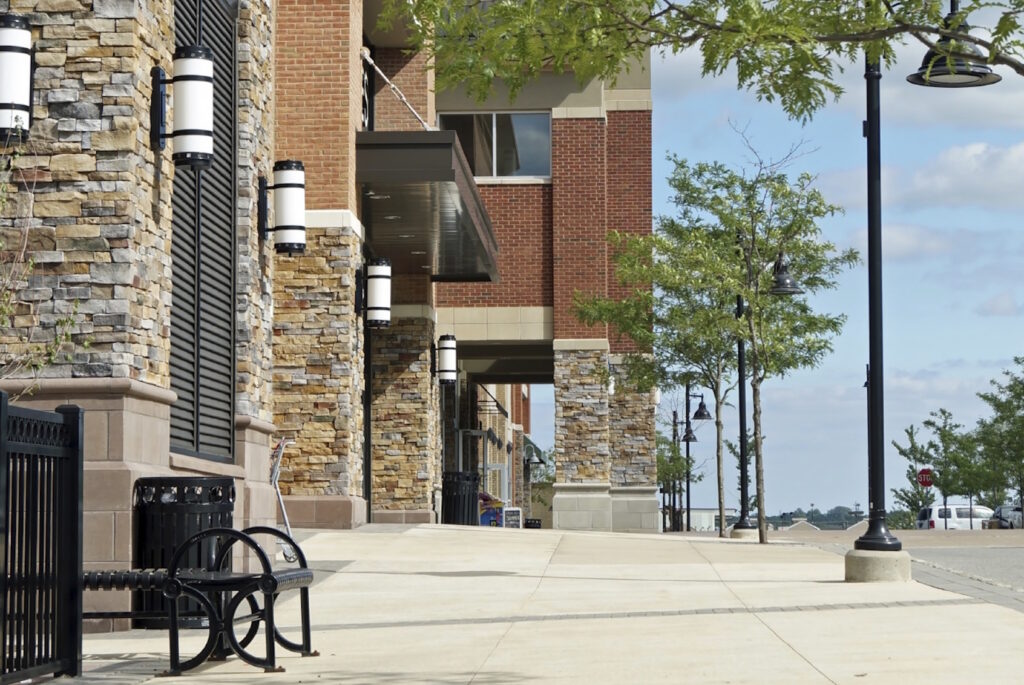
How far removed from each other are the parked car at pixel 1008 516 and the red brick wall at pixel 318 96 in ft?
129

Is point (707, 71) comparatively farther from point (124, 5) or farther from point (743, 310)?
point (743, 310)

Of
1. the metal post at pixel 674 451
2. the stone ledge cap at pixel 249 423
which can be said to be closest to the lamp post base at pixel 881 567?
the stone ledge cap at pixel 249 423

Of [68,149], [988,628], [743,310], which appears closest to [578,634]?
[988,628]

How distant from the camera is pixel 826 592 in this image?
1405 centimetres

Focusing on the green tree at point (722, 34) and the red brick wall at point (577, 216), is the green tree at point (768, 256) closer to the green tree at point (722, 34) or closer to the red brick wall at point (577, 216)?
the red brick wall at point (577, 216)

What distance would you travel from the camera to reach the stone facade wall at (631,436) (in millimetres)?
37500

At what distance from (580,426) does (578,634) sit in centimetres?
2499

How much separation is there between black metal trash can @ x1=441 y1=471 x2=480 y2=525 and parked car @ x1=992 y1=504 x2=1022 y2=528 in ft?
99.9

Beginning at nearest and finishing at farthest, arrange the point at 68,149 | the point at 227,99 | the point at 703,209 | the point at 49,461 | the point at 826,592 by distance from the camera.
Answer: the point at 49,461 → the point at 68,149 → the point at 826,592 → the point at 227,99 → the point at 703,209

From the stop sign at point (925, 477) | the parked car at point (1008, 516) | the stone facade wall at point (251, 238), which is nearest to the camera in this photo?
the stone facade wall at point (251, 238)

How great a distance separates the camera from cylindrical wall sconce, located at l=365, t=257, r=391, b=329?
24.1 metres

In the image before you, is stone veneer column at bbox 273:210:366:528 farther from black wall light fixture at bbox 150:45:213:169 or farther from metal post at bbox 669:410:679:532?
metal post at bbox 669:410:679:532

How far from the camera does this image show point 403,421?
89.7ft

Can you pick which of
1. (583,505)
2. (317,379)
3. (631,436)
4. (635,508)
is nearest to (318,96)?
(317,379)
